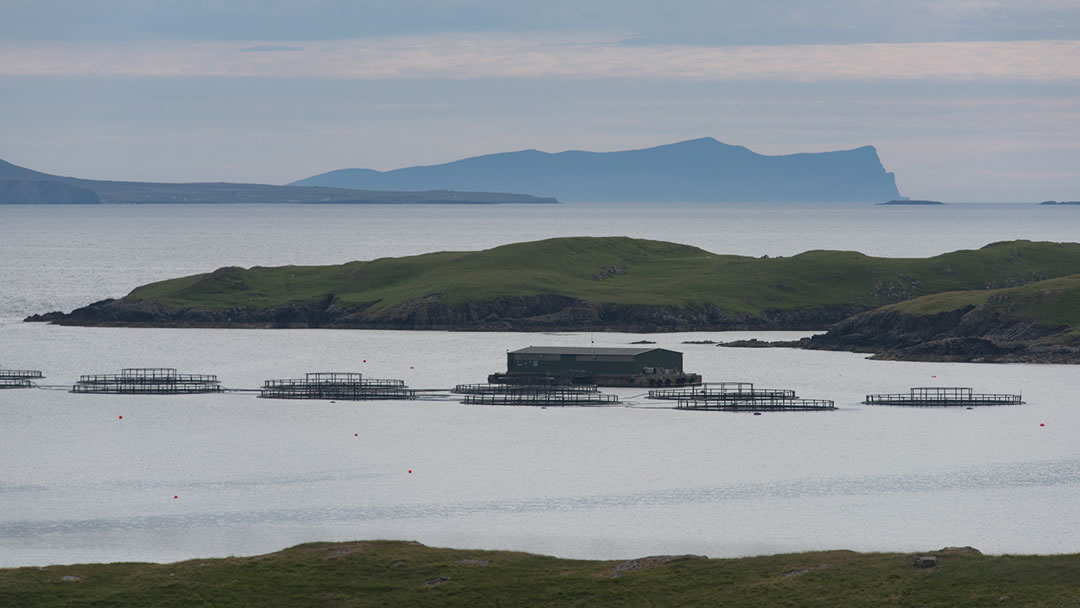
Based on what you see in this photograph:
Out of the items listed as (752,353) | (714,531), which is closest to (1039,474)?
(714,531)

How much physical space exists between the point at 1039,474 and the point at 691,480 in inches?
951

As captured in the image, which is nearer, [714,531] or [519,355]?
[714,531]

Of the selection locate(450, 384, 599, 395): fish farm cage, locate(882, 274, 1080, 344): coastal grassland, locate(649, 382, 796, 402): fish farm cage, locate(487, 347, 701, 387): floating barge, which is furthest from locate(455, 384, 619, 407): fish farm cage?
locate(882, 274, 1080, 344): coastal grassland

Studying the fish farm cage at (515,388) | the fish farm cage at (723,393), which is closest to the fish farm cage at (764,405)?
the fish farm cage at (723,393)

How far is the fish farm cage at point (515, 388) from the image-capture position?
489 ft

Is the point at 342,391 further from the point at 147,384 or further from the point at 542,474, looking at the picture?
the point at 542,474

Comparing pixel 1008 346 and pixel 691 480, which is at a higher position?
pixel 1008 346

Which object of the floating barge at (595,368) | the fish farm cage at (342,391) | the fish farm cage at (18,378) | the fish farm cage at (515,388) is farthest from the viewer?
the floating barge at (595,368)

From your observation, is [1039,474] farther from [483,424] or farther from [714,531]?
[483,424]

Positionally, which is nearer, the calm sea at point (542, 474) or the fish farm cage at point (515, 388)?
the calm sea at point (542, 474)

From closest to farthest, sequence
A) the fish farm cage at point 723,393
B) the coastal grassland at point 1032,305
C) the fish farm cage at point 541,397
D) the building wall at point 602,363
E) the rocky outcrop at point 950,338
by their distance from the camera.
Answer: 1. the fish farm cage at point 723,393
2. the fish farm cage at point 541,397
3. the building wall at point 602,363
4. the rocky outcrop at point 950,338
5. the coastal grassland at point 1032,305

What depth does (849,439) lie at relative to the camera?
125m

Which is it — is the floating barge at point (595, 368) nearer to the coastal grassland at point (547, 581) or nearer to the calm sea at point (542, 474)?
the calm sea at point (542, 474)

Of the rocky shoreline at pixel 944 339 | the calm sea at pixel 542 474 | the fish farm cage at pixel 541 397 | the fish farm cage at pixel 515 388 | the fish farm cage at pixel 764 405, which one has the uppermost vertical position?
the rocky shoreline at pixel 944 339
